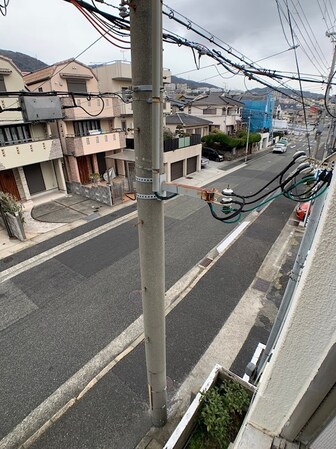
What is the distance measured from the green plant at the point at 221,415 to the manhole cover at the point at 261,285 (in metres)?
4.92

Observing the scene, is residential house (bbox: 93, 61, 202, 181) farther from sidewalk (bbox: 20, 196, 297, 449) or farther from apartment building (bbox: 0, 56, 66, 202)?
sidewalk (bbox: 20, 196, 297, 449)

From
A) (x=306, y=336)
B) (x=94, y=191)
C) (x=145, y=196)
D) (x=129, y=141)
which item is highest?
(x=145, y=196)

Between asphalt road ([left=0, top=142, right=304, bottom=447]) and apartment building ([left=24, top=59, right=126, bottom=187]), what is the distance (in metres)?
7.63

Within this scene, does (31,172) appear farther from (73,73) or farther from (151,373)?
(151,373)

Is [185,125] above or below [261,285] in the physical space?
above

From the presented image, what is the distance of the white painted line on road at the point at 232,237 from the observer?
1089 cm

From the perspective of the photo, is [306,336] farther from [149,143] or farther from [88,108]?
[88,108]

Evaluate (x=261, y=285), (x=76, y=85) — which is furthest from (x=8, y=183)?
(x=261, y=285)

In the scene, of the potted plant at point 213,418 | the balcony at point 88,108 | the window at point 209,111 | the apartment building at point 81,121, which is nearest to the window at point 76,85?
the apartment building at point 81,121

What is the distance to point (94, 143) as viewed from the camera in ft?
56.3

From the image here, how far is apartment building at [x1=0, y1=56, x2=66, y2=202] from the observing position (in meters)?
13.5

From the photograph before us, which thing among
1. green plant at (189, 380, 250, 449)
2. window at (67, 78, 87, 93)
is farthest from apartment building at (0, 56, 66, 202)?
green plant at (189, 380, 250, 449)

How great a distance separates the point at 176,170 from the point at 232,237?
1048cm

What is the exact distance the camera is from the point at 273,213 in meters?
14.8
